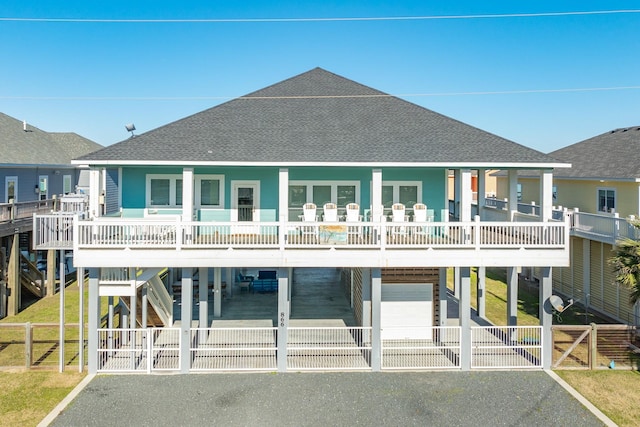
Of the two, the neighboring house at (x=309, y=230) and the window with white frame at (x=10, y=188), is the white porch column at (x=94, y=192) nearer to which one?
the neighboring house at (x=309, y=230)

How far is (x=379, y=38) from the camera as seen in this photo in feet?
72.7

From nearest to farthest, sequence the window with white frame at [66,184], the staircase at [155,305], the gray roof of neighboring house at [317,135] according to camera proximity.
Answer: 1. the gray roof of neighboring house at [317,135]
2. the staircase at [155,305]
3. the window with white frame at [66,184]

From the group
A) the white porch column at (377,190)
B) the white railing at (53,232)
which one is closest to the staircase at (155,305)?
the white railing at (53,232)

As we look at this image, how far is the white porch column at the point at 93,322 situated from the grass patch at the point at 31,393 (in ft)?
1.38

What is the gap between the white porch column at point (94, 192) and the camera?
13242 mm

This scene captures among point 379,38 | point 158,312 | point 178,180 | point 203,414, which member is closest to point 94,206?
point 178,180

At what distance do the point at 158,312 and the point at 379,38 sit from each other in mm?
16815

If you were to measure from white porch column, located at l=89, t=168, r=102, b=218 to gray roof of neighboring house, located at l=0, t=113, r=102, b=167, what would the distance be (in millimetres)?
11036

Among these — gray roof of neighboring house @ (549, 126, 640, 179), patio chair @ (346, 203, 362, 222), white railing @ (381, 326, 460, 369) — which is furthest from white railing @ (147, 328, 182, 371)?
gray roof of neighboring house @ (549, 126, 640, 179)

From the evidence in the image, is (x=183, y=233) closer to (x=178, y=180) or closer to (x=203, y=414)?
(x=178, y=180)

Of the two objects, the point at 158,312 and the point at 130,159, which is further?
the point at 158,312

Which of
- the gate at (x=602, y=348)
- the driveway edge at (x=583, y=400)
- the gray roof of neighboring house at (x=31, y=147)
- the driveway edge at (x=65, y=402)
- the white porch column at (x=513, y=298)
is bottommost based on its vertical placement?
the driveway edge at (x=65, y=402)

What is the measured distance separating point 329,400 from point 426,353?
13.6 ft

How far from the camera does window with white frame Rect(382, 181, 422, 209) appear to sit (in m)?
15.6
